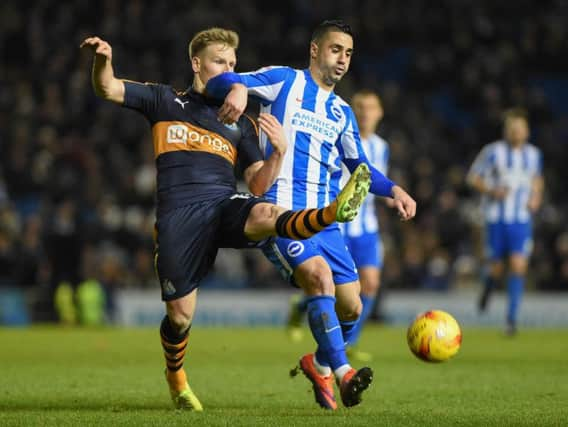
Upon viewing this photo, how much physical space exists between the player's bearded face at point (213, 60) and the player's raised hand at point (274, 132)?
0.48 meters

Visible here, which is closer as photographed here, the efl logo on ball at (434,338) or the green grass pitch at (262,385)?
the green grass pitch at (262,385)

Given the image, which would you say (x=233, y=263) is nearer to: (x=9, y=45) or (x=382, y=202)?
(x=382, y=202)

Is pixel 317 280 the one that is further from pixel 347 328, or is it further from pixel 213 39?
pixel 213 39

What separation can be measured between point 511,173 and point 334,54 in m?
7.72

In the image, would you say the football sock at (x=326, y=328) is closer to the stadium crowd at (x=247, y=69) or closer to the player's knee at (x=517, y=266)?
the player's knee at (x=517, y=266)

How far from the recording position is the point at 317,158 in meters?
6.74

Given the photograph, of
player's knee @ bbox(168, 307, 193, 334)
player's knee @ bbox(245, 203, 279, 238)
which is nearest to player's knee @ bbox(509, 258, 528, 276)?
player's knee @ bbox(168, 307, 193, 334)

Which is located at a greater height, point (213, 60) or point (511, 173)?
point (213, 60)

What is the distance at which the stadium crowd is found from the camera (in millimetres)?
17750

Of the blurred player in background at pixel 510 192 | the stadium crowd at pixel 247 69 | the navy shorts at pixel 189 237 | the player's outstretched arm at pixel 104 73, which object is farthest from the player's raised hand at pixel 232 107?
the stadium crowd at pixel 247 69

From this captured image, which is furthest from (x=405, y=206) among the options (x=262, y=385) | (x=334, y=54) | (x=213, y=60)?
(x=262, y=385)

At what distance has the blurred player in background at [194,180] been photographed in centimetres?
618

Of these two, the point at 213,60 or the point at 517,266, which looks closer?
the point at 213,60

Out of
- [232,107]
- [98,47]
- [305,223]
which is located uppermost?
[98,47]
